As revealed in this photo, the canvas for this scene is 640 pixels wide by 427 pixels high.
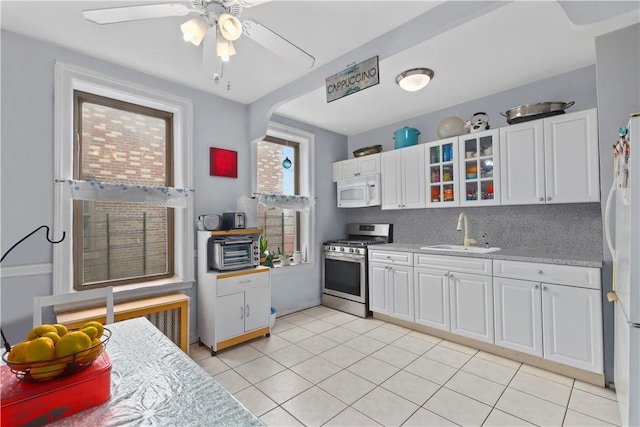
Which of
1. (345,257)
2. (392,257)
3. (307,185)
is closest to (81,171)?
(307,185)

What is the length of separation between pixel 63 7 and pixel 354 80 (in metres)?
2.02

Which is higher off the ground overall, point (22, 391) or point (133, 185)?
point (133, 185)

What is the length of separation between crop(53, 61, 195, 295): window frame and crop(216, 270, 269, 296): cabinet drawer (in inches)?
16.8

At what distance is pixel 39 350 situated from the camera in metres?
0.81

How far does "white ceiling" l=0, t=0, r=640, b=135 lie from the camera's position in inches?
76.7

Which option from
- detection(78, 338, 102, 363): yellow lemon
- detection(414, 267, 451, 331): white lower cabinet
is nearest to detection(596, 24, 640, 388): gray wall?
detection(414, 267, 451, 331): white lower cabinet

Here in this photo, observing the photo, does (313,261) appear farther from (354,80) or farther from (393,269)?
(354,80)

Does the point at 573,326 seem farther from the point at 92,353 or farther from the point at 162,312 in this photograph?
the point at 162,312

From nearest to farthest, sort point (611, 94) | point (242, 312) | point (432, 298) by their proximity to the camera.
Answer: point (611, 94) → point (242, 312) → point (432, 298)

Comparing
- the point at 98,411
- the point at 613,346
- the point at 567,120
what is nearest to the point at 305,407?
the point at 98,411

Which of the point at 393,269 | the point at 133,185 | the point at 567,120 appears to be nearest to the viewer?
the point at 567,120

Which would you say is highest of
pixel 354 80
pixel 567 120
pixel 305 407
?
pixel 354 80

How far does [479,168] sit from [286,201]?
224 cm

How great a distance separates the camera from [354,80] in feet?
7.75
